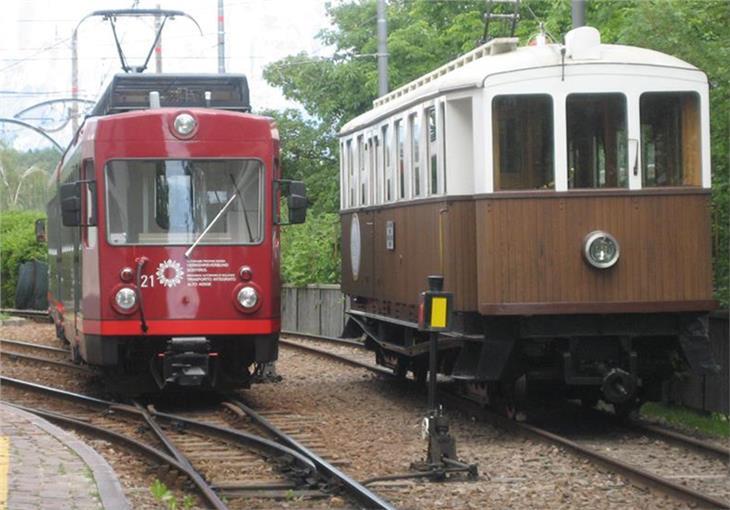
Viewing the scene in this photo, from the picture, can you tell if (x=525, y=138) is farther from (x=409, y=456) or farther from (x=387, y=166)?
(x=387, y=166)

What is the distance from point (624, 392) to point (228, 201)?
4600 millimetres

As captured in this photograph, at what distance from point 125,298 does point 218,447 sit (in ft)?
8.67

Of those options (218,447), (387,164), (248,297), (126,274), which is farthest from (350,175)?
(218,447)

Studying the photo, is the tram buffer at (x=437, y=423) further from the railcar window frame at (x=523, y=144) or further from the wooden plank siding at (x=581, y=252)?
the railcar window frame at (x=523, y=144)

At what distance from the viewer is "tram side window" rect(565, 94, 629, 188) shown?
12.9 meters

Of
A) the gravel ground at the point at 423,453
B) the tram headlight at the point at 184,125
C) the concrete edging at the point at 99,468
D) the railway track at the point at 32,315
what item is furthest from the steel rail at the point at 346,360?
the railway track at the point at 32,315

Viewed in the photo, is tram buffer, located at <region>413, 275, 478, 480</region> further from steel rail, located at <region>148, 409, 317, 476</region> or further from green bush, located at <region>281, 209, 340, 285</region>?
green bush, located at <region>281, 209, 340, 285</region>

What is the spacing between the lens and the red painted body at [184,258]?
14.6 meters

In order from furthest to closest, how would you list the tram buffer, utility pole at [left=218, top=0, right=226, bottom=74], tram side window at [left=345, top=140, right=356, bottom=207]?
utility pole at [left=218, top=0, right=226, bottom=74], tram side window at [left=345, top=140, right=356, bottom=207], the tram buffer

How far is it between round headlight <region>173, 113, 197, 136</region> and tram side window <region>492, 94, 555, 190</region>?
3.49 meters

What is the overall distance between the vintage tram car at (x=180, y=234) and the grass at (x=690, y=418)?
3.95 metres

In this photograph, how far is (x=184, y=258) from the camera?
1461 cm

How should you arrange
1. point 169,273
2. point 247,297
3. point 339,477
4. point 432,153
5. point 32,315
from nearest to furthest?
1. point 339,477
2. point 432,153
3. point 169,273
4. point 247,297
5. point 32,315

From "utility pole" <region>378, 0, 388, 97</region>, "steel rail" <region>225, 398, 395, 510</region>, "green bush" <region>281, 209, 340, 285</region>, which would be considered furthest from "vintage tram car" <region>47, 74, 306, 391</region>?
"green bush" <region>281, 209, 340, 285</region>
